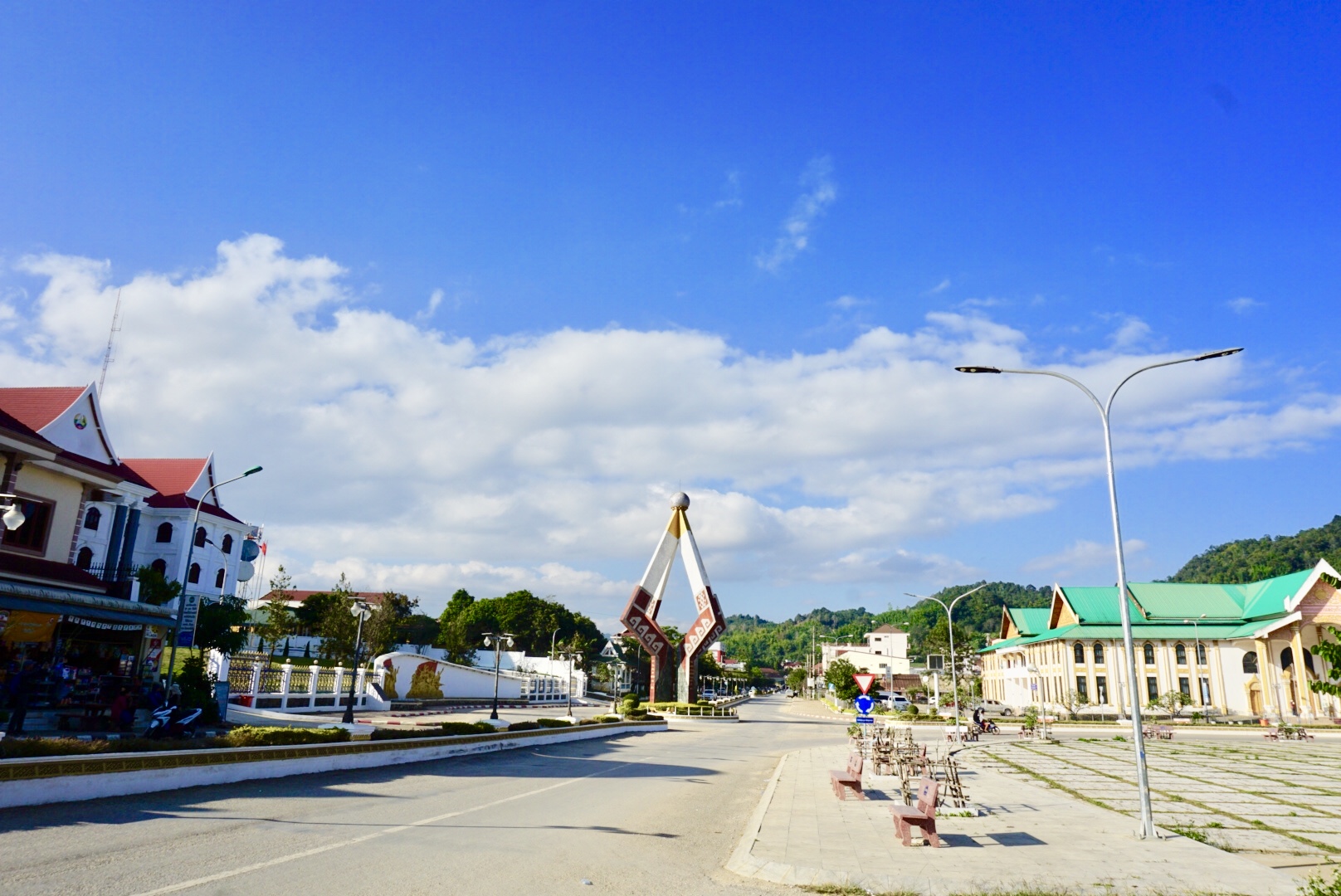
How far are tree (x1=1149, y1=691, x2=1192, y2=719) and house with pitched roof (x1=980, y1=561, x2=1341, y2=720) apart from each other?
1.01 m

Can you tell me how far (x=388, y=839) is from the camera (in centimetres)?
1012

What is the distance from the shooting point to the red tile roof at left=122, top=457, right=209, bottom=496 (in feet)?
188

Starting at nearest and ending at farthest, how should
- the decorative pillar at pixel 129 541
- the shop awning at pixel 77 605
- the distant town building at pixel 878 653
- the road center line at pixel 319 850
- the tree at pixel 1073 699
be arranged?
1. the road center line at pixel 319 850
2. the shop awning at pixel 77 605
3. the decorative pillar at pixel 129 541
4. the tree at pixel 1073 699
5. the distant town building at pixel 878 653

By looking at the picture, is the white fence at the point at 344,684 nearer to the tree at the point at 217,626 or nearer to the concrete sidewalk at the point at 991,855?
the tree at the point at 217,626

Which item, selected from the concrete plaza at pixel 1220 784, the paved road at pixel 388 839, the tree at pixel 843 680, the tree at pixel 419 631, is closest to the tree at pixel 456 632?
the tree at pixel 419 631

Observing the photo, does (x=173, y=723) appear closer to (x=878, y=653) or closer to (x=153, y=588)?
(x=153, y=588)

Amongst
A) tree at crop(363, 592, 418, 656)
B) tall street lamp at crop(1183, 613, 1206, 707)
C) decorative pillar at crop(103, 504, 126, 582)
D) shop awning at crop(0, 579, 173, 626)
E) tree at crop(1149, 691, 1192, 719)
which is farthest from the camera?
tall street lamp at crop(1183, 613, 1206, 707)

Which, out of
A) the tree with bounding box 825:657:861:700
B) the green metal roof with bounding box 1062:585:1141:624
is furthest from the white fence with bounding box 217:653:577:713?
the green metal roof with bounding box 1062:585:1141:624

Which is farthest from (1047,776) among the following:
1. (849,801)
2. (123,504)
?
(123,504)

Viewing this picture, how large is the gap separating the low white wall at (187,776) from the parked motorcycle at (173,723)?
268 centimetres

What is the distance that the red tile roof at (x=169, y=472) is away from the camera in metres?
57.3

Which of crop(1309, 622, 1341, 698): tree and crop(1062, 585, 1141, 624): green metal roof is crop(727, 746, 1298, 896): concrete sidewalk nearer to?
crop(1309, 622, 1341, 698): tree

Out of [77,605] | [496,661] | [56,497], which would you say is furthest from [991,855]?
[496,661]

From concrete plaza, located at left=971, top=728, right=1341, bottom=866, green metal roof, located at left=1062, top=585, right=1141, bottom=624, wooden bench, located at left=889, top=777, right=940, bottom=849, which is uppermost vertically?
green metal roof, located at left=1062, top=585, right=1141, bottom=624
